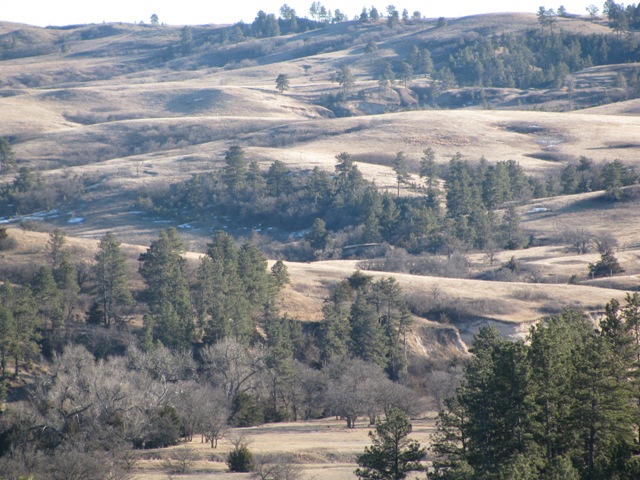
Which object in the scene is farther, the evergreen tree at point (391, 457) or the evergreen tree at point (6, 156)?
Result: the evergreen tree at point (6, 156)

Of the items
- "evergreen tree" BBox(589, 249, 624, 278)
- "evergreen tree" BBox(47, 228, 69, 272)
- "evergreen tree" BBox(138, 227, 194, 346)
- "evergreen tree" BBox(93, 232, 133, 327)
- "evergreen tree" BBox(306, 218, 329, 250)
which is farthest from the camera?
"evergreen tree" BBox(306, 218, 329, 250)

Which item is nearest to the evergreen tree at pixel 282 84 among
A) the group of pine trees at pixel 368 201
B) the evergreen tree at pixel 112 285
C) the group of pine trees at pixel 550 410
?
the group of pine trees at pixel 368 201

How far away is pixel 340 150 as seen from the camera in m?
141

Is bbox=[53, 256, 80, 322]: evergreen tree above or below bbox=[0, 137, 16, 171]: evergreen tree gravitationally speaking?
below

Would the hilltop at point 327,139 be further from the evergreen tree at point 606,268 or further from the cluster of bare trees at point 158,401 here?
the cluster of bare trees at point 158,401

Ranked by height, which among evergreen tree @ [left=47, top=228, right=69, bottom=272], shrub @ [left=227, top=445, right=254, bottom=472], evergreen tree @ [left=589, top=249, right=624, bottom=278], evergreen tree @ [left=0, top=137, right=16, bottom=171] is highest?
evergreen tree @ [left=0, top=137, right=16, bottom=171]

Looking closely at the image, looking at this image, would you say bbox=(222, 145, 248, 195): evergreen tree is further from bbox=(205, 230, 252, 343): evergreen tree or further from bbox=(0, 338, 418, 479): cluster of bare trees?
bbox=(0, 338, 418, 479): cluster of bare trees

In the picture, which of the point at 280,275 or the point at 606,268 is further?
the point at 606,268

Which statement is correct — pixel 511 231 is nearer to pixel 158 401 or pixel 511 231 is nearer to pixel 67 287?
pixel 67 287

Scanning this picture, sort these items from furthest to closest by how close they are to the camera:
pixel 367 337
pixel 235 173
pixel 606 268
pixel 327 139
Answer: pixel 327 139, pixel 235 173, pixel 606 268, pixel 367 337

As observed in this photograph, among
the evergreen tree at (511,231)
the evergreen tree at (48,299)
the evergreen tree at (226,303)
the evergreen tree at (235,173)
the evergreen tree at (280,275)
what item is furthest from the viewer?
the evergreen tree at (235,173)

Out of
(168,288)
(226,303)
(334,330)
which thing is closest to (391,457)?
(334,330)

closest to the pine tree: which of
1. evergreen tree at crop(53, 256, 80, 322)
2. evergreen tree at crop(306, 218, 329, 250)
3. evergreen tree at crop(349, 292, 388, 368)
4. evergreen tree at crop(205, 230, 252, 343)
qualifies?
evergreen tree at crop(349, 292, 388, 368)

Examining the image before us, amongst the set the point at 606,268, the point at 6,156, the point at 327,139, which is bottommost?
the point at 606,268
